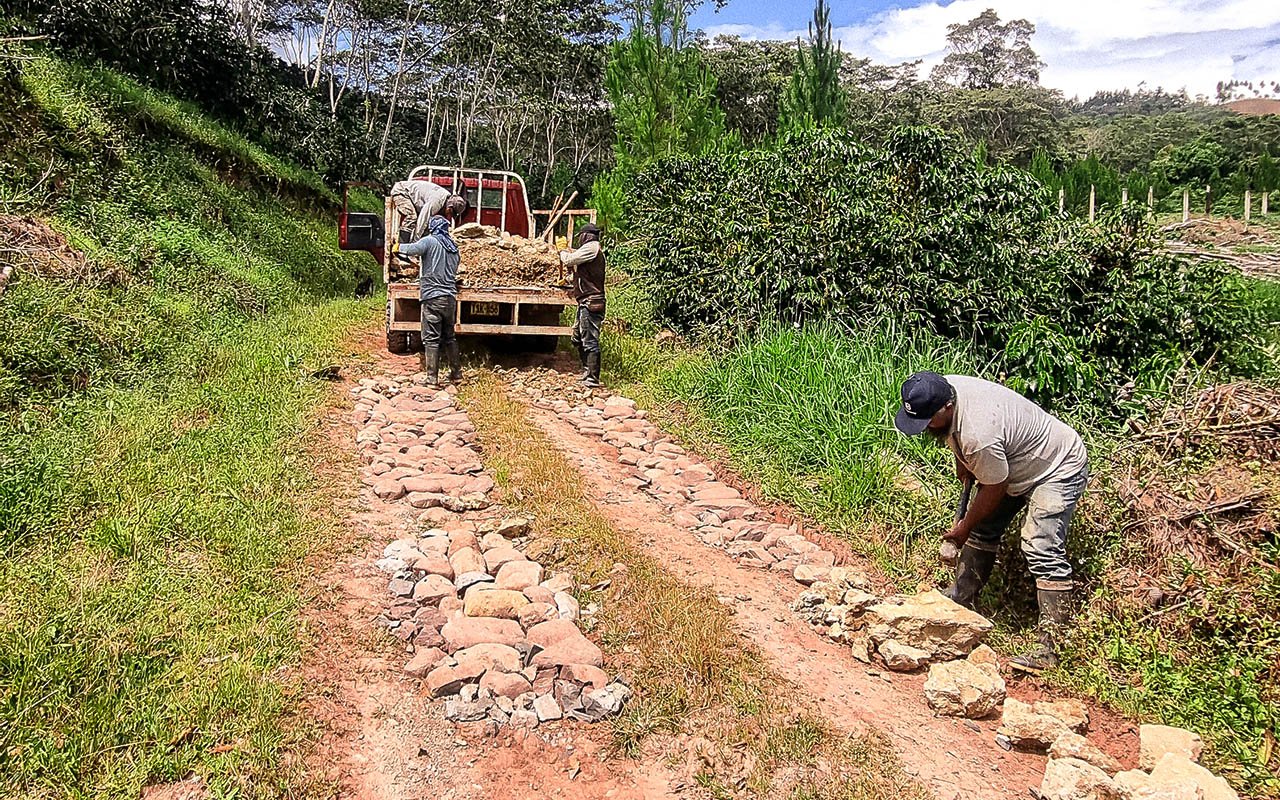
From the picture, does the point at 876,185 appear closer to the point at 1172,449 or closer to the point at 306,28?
the point at 1172,449

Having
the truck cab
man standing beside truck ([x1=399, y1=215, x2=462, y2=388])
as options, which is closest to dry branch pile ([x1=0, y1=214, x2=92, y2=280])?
the truck cab

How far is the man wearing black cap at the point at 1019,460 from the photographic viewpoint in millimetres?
3795

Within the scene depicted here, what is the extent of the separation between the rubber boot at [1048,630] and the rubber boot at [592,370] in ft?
15.9

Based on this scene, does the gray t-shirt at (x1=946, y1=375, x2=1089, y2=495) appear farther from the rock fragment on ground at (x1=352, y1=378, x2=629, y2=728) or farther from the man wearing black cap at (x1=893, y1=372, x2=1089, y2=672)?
the rock fragment on ground at (x1=352, y1=378, x2=629, y2=728)

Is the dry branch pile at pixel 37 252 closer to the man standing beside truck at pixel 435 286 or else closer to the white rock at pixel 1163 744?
the man standing beside truck at pixel 435 286

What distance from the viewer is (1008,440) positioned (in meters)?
3.88

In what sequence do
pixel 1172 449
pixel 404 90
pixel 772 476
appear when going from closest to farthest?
pixel 1172 449 → pixel 772 476 → pixel 404 90

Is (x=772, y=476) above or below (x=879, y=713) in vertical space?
above

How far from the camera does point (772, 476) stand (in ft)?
19.6

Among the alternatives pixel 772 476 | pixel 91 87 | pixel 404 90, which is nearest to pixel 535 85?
pixel 404 90

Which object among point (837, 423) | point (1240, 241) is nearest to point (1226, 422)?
point (837, 423)

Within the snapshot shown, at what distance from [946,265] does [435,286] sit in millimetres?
4424

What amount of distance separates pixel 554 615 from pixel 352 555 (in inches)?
46.2

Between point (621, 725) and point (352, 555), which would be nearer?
point (621, 725)
